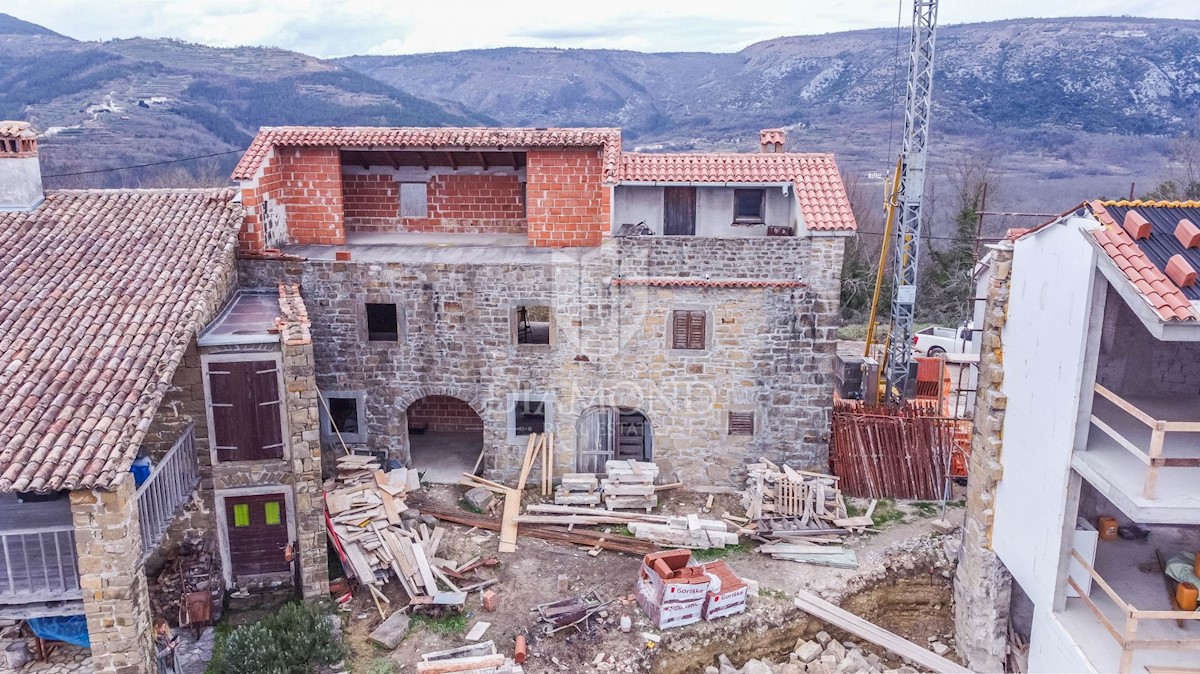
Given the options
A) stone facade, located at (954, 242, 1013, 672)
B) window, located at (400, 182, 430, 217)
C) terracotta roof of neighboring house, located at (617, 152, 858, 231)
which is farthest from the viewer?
window, located at (400, 182, 430, 217)

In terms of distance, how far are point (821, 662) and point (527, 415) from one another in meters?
9.19

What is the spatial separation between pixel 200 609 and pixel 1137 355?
1737cm

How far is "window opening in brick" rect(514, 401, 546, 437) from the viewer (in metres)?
19.8

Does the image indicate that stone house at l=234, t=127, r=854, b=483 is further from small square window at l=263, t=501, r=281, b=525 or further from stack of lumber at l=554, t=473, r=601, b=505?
small square window at l=263, t=501, r=281, b=525

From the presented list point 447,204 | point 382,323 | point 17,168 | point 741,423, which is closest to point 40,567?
point 382,323

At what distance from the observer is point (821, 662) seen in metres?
14.9

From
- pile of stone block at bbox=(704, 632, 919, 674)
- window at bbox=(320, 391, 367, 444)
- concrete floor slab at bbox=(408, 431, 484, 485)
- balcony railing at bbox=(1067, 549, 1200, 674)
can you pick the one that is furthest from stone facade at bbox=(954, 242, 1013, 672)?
window at bbox=(320, 391, 367, 444)

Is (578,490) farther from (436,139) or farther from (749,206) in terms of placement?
(436,139)

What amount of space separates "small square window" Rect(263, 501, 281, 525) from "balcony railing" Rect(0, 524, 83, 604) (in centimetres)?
382

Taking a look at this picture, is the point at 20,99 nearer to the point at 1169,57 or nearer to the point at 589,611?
the point at 589,611

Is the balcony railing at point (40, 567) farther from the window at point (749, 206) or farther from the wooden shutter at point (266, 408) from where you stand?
the window at point (749, 206)

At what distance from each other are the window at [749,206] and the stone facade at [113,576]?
46.5ft

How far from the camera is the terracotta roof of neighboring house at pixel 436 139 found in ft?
63.4

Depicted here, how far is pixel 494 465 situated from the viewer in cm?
1983
